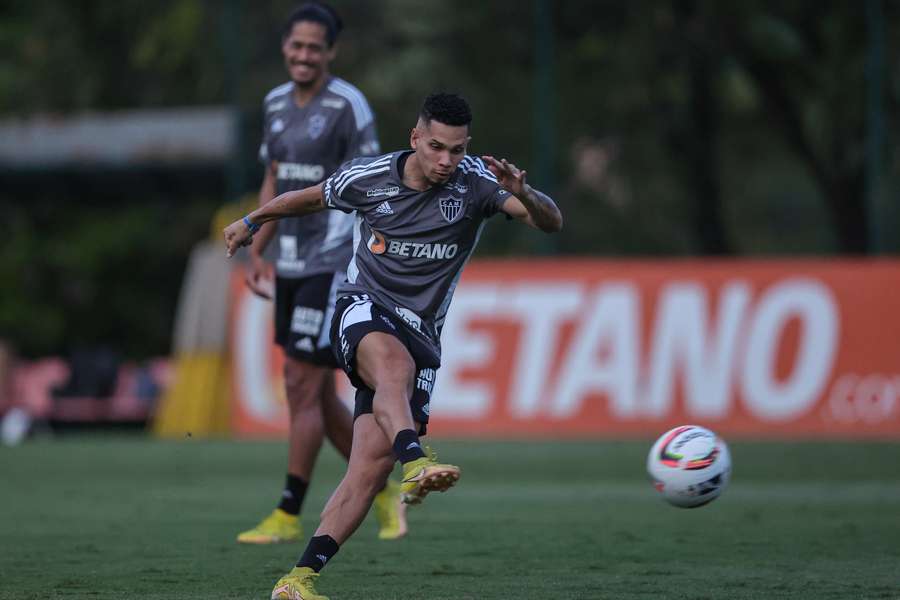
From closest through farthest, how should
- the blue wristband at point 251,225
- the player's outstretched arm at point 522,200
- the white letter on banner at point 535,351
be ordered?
the player's outstretched arm at point 522,200, the blue wristband at point 251,225, the white letter on banner at point 535,351

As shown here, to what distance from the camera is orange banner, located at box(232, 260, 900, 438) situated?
16.7 meters

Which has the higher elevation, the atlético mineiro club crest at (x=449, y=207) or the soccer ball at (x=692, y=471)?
the atlético mineiro club crest at (x=449, y=207)

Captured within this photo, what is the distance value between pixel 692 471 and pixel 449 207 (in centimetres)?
174

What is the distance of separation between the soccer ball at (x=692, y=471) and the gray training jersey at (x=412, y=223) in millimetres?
1392

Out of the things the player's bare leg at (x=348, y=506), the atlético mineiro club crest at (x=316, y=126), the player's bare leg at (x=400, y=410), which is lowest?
the player's bare leg at (x=348, y=506)

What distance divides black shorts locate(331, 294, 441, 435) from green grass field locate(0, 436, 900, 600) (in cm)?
75

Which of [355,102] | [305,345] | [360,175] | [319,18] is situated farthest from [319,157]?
[360,175]

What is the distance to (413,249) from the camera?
21.4ft

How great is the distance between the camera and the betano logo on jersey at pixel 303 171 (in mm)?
8750

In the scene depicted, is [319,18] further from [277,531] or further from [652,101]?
[652,101]

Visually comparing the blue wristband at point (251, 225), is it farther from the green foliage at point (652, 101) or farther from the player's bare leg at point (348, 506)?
the green foliage at point (652, 101)

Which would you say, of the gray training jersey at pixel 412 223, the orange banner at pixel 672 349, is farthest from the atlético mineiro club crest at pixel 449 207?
the orange banner at pixel 672 349

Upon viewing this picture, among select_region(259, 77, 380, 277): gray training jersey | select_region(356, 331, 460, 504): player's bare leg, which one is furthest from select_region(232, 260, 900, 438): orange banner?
select_region(356, 331, 460, 504): player's bare leg

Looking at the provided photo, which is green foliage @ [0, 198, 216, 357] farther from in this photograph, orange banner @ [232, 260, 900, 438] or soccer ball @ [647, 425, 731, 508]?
soccer ball @ [647, 425, 731, 508]
